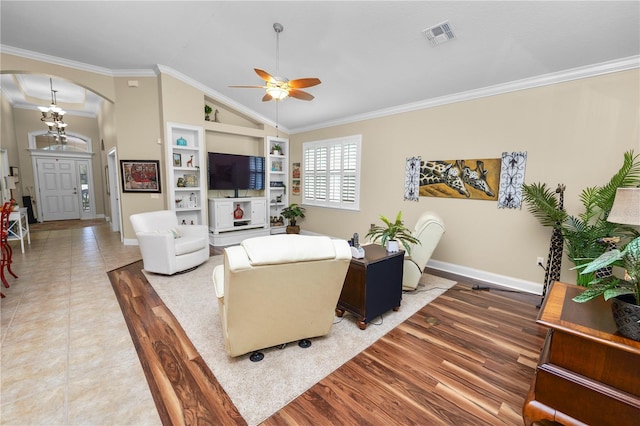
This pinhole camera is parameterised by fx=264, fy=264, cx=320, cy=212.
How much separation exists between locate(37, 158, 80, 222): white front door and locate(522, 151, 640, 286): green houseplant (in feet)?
38.9

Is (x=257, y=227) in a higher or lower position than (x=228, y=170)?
lower

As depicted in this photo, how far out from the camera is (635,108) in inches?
110

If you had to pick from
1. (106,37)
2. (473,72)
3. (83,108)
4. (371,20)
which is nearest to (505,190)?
(473,72)

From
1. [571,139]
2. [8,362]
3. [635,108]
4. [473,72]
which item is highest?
[473,72]

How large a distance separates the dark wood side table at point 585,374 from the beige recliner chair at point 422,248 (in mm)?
1786

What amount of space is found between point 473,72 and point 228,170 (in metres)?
4.83

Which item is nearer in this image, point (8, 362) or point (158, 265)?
point (8, 362)

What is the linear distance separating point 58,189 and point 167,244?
7823 millimetres

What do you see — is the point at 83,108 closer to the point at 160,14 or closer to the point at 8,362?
the point at 160,14

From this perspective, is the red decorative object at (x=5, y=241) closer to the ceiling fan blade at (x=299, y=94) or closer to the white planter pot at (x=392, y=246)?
the ceiling fan blade at (x=299, y=94)

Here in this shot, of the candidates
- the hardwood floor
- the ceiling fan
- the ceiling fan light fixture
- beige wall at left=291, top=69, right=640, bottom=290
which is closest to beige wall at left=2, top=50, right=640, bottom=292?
beige wall at left=291, top=69, right=640, bottom=290

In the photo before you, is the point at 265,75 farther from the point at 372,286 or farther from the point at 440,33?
the point at 372,286

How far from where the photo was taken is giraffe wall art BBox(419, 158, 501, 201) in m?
3.74

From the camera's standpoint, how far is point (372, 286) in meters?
2.59
